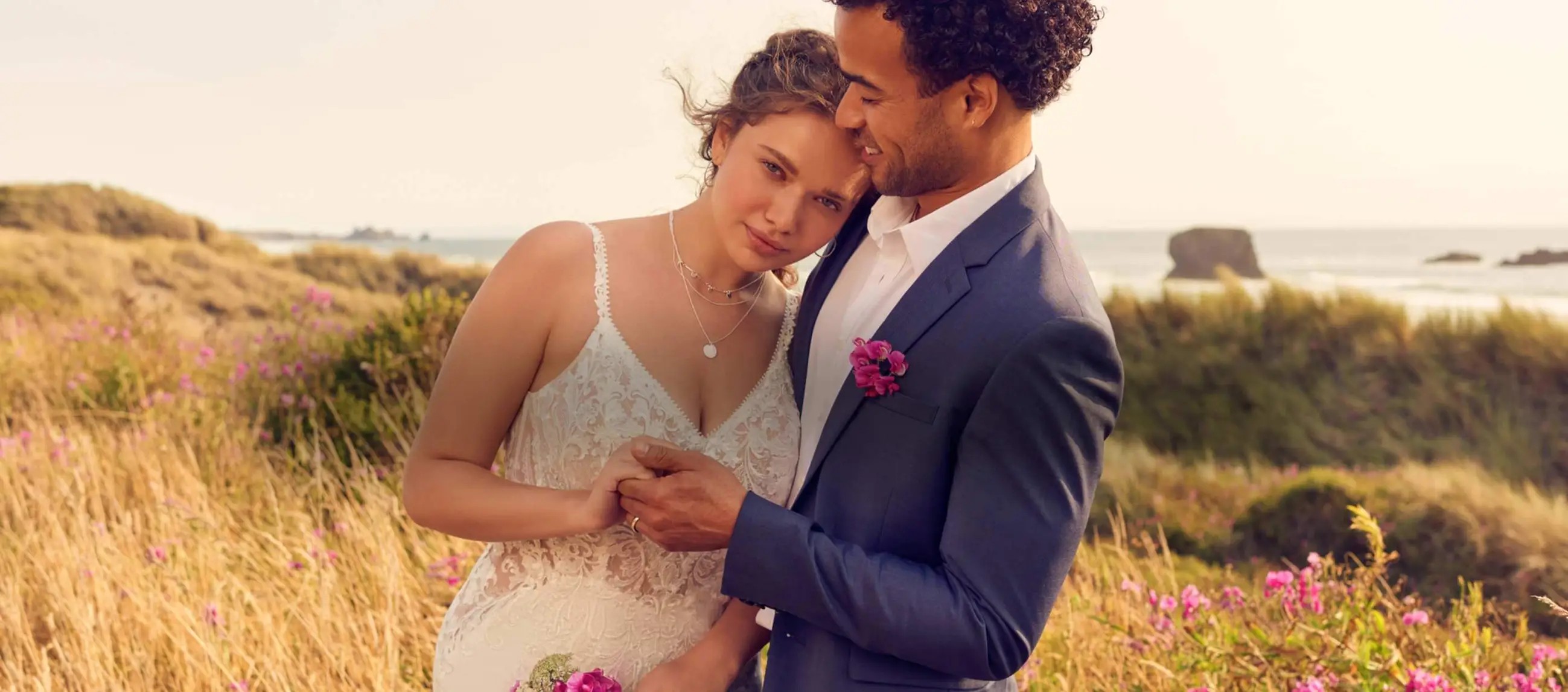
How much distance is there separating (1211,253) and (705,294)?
22256 mm

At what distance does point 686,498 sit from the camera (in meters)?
1.86

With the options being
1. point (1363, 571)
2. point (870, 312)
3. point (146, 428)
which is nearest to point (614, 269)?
point (870, 312)

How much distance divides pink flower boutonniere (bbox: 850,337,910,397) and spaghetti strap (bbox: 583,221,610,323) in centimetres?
65

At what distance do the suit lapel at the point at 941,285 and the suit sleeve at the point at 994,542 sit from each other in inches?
6.3

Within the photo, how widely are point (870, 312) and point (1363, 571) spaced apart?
7.23ft

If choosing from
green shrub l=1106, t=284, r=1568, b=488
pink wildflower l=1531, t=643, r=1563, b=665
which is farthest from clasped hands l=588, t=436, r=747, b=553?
green shrub l=1106, t=284, r=1568, b=488

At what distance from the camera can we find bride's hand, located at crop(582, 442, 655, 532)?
6.44 feet

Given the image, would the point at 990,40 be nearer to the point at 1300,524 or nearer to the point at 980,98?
the point at 980,98

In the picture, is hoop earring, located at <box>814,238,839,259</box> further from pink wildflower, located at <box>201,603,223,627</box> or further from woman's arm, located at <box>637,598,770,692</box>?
pink wildflower, located at <box>201,603,223,627</box>

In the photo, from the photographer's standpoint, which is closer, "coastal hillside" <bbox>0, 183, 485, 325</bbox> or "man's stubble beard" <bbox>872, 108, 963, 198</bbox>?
"man's stubble beard" <bbox>872, 108, 963, 198</bbox>

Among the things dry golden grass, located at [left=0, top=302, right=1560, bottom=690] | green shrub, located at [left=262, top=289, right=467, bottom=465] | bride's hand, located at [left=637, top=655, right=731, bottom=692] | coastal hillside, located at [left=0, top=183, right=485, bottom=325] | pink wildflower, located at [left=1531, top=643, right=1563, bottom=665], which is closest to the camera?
bride's hand, located at [left=637, top=655, right=731, bottom=692]

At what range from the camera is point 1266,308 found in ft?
36.4

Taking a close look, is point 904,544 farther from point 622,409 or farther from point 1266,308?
point 1266,308

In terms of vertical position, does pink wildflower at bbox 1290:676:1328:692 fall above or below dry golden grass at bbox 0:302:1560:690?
above
